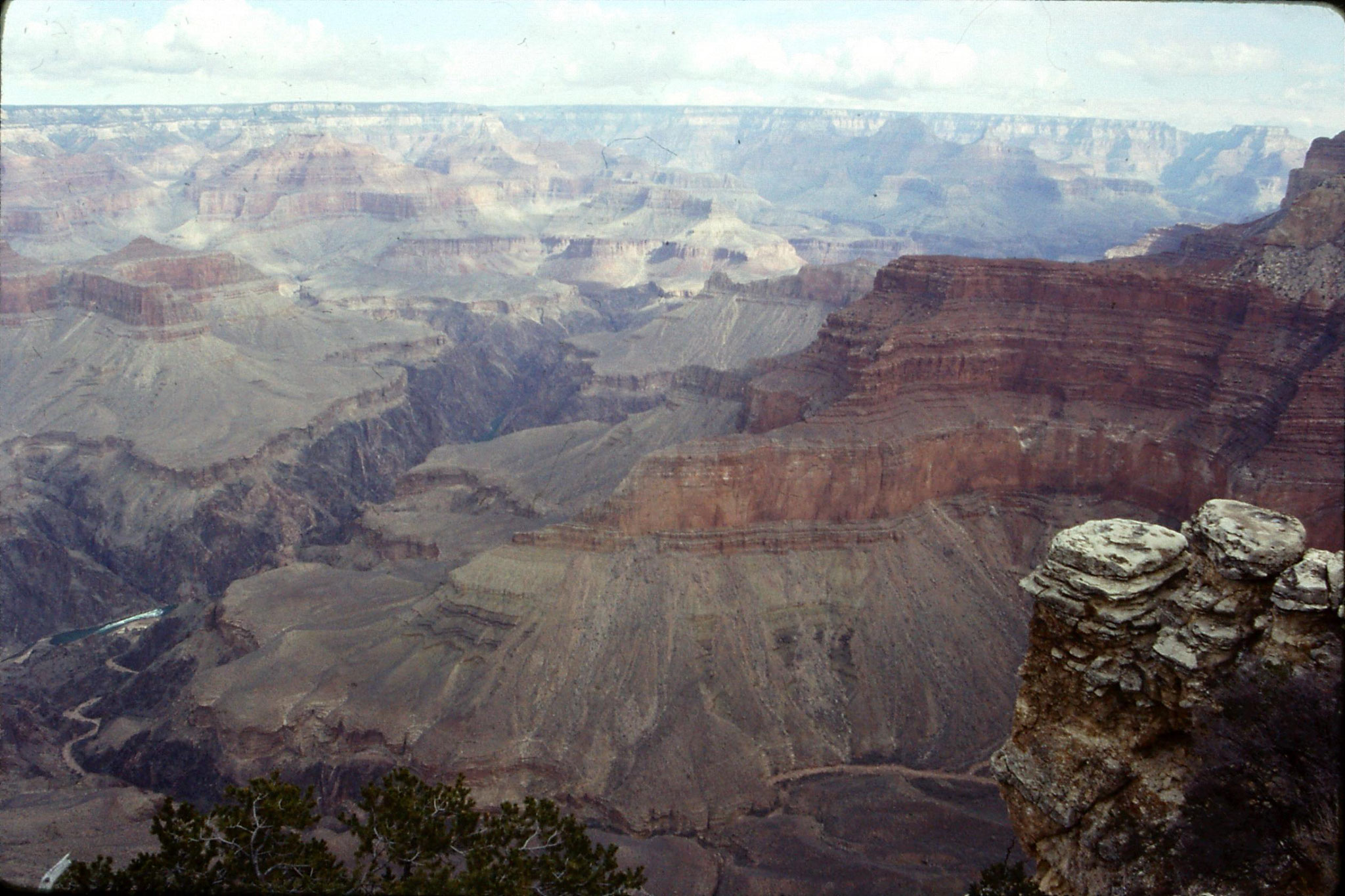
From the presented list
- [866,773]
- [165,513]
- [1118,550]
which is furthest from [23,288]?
[1118,550]

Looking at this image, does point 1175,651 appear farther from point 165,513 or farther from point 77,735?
point 165,513

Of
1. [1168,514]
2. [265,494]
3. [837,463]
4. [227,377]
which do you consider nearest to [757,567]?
[837,463]

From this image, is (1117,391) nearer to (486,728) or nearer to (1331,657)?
(486,728)

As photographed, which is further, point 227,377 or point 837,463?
point 227,377

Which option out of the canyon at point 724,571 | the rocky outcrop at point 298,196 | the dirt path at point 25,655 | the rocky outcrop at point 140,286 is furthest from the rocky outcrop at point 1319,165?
the rocky outcrop at point 298,196

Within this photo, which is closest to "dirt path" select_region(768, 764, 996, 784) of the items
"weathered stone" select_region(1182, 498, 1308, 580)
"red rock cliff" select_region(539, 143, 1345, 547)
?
"red rock cliff" select_region(539, 143, 1345, 547)
